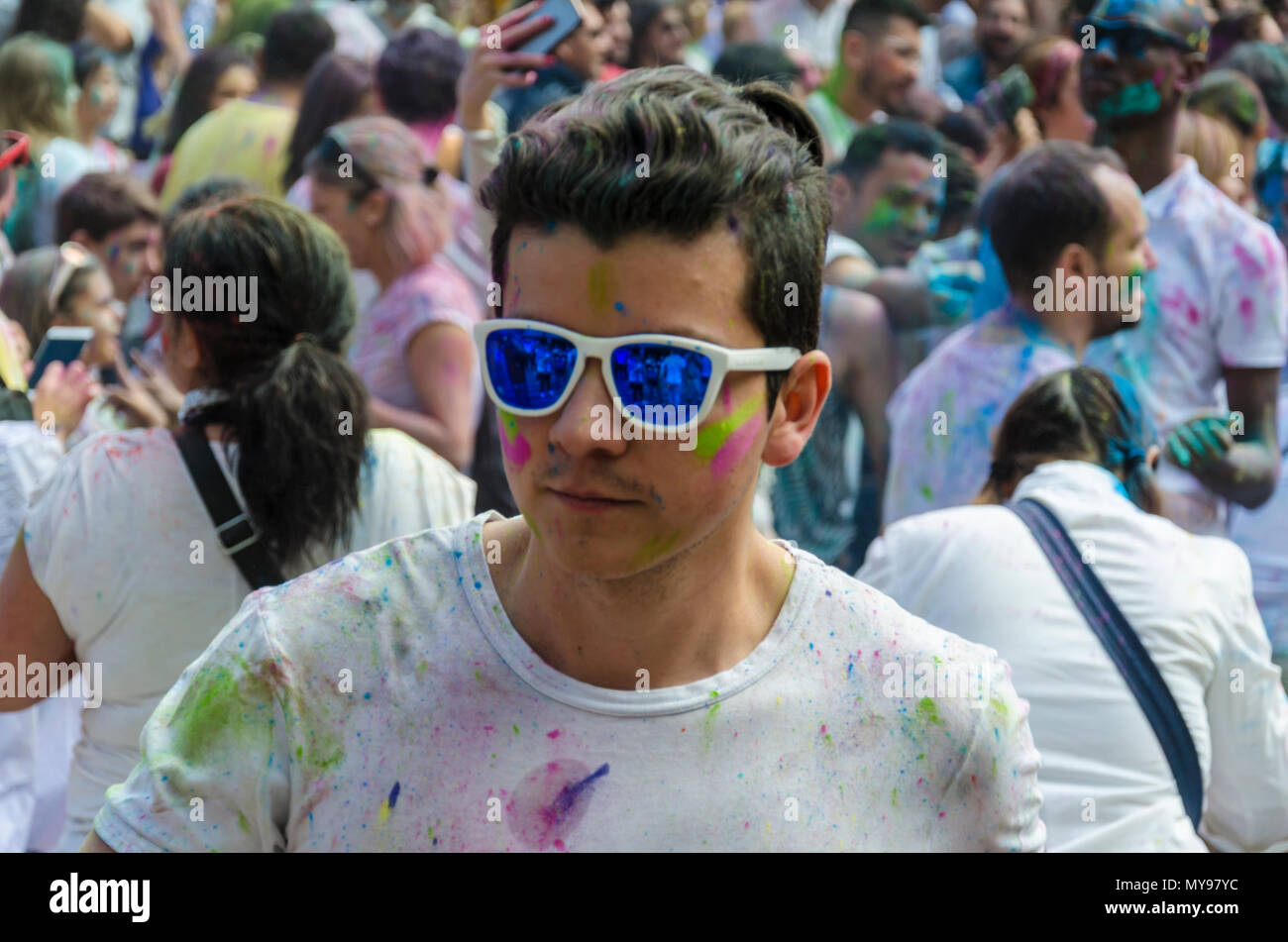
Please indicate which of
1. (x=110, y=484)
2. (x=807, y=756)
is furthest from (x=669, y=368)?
(x=110, y=484)

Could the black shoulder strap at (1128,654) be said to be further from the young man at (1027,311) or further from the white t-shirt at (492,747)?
the white t-shirt at (492,747)

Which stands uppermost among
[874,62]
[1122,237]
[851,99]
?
[874,62]

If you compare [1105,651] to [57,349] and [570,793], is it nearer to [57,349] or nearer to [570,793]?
[570,793]

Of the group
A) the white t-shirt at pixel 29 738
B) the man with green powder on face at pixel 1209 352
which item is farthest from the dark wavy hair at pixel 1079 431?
the white t-shirt at pixel 29 738

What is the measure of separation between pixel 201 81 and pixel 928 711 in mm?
5035

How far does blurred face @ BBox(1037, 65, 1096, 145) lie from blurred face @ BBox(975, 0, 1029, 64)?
A: 134 cm

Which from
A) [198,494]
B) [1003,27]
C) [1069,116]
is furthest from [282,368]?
[1003,27]

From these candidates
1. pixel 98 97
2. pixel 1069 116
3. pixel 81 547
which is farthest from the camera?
pixel 98 97

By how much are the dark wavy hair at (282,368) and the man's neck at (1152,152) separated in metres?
2.67

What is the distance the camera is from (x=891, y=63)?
19.2ft

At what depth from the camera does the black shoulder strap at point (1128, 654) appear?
8.54ft

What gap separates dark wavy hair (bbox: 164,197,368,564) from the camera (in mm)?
2549

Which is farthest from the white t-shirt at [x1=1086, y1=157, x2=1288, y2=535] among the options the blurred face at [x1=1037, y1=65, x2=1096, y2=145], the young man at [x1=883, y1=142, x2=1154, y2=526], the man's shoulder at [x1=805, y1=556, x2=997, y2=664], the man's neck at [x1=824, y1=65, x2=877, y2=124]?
the man's shoulder at [x1=805, y1=556, x2=997, y2=664]
